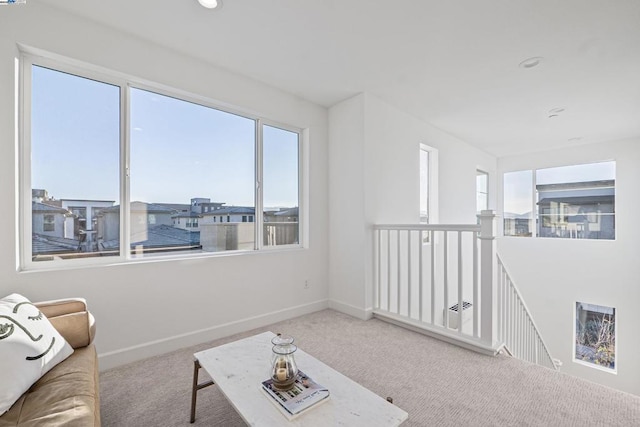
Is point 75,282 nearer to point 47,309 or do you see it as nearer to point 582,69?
point 47,309

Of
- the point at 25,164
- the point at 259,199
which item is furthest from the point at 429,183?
the point at 25,164

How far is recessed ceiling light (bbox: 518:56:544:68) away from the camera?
249cm

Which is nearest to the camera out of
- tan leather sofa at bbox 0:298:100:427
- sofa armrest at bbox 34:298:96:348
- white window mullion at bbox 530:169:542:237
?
tan leather sofa at bbox 0:298:100:427

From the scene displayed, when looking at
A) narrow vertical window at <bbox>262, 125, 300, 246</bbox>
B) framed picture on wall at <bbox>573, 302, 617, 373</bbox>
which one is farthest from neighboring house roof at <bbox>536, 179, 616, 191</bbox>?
narrow vertical window at <bbox>262, 125, 300, 246</bbox>

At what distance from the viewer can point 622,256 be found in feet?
15.4

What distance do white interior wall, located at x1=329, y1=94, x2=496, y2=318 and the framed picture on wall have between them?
4065 mm

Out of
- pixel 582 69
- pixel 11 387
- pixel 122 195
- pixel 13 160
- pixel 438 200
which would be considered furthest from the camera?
pixel 438 200

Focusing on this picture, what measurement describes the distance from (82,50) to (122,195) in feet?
3.46

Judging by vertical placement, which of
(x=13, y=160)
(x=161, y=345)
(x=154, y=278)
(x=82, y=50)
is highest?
(x=82, y=50)

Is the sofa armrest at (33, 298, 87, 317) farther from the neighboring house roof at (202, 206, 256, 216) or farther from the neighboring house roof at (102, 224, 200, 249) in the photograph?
the neighboring house roof at (202, 206, 256, 216)

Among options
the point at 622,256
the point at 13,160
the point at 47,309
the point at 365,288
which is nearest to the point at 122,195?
the point at 13,160

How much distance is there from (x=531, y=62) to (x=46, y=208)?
4065 mm

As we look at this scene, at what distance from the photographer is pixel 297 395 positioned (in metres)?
1.18

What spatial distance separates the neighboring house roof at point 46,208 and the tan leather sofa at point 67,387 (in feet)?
2.51
